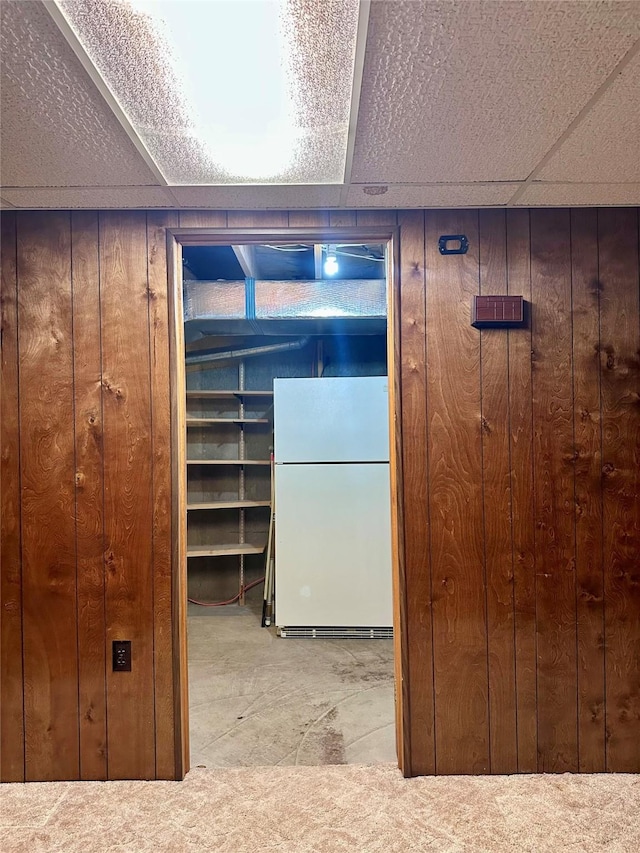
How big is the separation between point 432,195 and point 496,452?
3.24 ft

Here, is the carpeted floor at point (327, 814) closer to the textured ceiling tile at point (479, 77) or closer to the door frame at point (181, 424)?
the door frame at point (181, 424)

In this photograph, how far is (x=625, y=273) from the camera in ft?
6.68

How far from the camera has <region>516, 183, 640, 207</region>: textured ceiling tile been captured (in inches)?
71.7

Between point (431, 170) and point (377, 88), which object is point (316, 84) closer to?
point (377, 88)

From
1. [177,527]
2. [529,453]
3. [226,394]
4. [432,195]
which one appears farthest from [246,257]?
[529,453]

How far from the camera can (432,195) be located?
6.16 feet

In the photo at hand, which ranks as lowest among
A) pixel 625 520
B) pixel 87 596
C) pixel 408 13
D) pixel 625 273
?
pixel 87 596

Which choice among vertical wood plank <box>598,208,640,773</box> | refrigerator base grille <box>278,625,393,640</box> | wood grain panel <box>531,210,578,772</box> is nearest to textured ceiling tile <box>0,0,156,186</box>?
wood grain panel <box>531,210,578,772</box>

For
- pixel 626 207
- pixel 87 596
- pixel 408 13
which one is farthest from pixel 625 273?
pixel 87 596

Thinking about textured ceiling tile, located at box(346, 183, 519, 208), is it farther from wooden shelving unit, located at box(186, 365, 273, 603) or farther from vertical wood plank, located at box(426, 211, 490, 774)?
wooden shelving unit, located at box(186, 365, 273, 603)

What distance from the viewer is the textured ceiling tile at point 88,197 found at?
71.2 inches

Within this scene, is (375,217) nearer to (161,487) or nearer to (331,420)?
(161,487)

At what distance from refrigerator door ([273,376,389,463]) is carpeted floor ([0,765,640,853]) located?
2084 millimetres

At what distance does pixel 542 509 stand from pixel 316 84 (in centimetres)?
164
